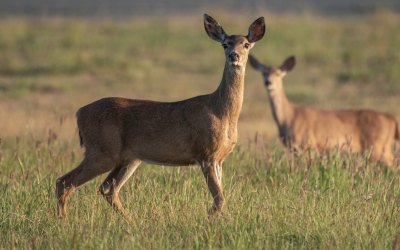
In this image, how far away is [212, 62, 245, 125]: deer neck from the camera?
207 inches

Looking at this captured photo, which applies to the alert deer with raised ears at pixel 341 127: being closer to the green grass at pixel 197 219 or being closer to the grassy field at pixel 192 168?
the grassy field at pixel 192 168

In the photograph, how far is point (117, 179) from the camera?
573 centimetres

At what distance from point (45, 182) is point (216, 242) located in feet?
8.16

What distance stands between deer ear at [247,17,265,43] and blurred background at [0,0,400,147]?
4.88 metres

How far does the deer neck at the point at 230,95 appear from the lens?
5262 mm

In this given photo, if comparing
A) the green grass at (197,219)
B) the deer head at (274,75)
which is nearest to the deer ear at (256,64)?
the deer head at (274,75)

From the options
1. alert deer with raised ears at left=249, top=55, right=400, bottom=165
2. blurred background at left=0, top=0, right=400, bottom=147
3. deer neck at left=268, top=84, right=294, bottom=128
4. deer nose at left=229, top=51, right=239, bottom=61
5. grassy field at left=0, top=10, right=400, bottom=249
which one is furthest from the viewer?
blurred background at left=0, top=0, right=400, bottom=147

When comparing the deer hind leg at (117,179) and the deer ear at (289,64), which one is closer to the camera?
the deer hind leg at (117,179)

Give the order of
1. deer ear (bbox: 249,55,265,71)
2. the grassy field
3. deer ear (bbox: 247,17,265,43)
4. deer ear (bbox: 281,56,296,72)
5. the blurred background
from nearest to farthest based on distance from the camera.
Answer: the grassy field
deer ear (bbox: 247,17,265,43)
deer ear (bbox: 281,56,296,72)
deer ear (bbox: 249,55,265,71)
the blurred background

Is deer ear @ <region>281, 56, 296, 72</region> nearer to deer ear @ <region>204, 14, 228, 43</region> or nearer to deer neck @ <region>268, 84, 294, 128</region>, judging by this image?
deer neck @ <region>268, 84, 294, 128</region>


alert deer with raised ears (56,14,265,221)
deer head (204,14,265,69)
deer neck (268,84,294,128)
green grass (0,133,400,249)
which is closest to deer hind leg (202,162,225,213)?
alert deer with raised ears (56,14,265,221)

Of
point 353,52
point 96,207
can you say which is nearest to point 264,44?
point 353,52

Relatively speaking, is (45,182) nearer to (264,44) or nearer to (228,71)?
(228,71)

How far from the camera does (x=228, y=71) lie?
5332 mm
